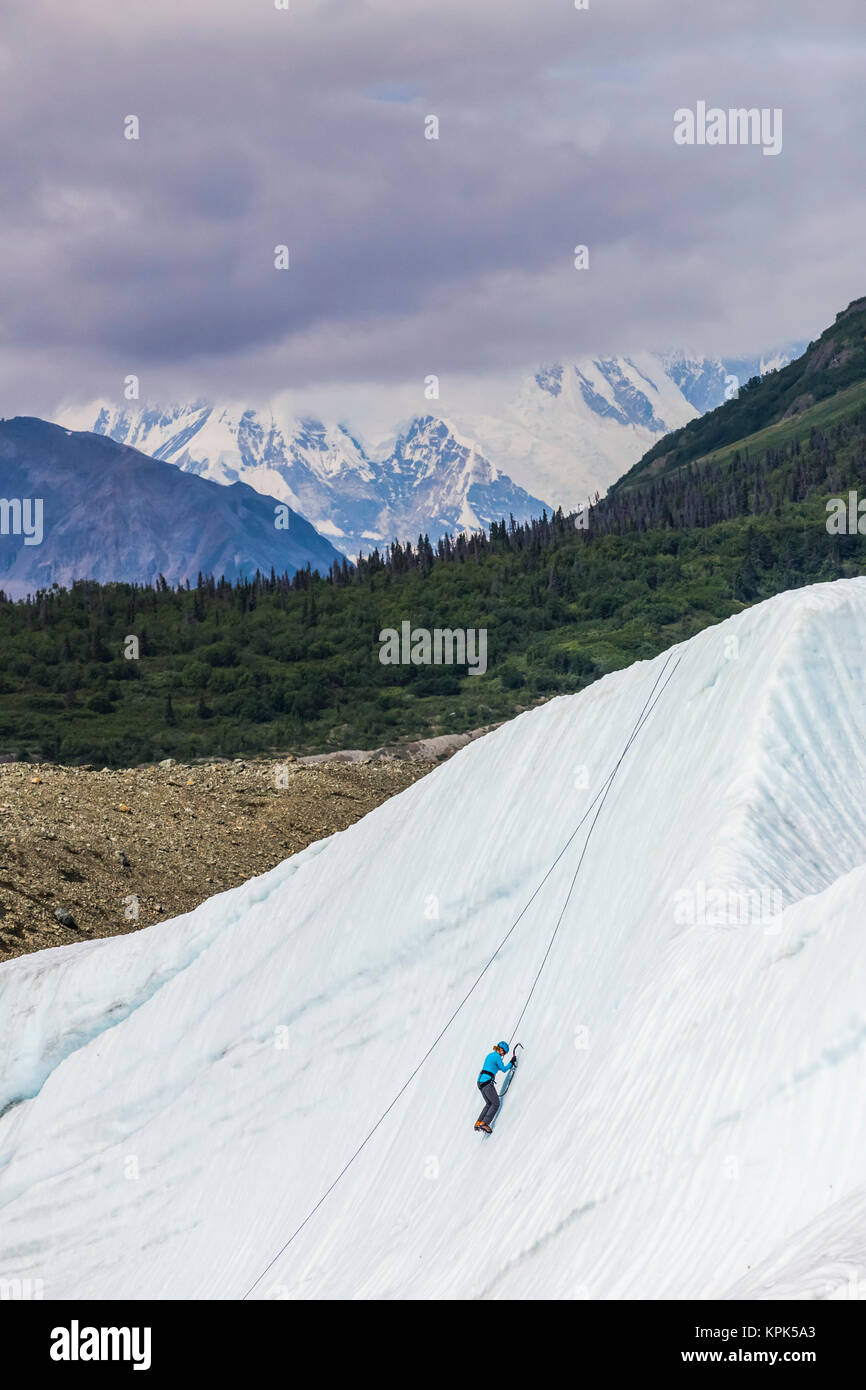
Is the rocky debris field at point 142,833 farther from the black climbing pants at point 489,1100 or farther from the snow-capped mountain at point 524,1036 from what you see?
the black climbing pants at point 489,1100

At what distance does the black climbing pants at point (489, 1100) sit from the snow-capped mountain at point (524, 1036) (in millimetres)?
228

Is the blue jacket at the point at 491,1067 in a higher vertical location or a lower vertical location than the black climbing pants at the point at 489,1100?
higher

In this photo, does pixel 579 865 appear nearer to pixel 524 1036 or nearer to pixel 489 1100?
pixel 524 1036

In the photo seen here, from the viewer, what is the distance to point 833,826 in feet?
50.2

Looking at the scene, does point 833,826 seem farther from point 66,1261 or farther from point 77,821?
point 77,821

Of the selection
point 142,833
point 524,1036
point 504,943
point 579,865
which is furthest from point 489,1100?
point 142,833

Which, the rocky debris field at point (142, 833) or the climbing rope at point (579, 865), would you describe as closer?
the climbing rope at point (579, 865)

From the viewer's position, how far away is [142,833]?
4075 cm

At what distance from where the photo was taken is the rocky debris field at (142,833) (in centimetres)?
3538

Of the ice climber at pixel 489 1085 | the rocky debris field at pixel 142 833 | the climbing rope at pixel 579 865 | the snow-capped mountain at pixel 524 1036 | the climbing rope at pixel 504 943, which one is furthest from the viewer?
the rocky debris field at pixel 142 833

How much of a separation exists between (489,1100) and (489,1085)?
169 mm

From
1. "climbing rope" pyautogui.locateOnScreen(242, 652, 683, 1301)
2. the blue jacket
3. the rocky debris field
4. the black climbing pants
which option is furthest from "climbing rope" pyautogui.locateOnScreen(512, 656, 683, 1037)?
the rocky debris field

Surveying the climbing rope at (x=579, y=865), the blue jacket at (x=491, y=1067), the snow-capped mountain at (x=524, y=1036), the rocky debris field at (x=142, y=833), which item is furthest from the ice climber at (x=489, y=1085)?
the rocky debris field at (x=142, y=833)

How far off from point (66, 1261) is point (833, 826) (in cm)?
1185
